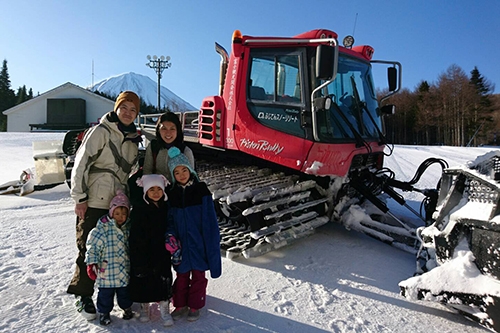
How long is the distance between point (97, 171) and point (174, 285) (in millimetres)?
1123

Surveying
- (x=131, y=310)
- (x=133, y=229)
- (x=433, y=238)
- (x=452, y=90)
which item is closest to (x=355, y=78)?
(x=433, y=238)

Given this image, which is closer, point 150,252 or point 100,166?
point 150,252

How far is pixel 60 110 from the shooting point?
130ft

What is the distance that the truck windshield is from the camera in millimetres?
4238

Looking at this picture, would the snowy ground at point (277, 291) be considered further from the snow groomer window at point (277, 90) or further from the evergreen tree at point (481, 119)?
the evergreen tree at point (481, 119)

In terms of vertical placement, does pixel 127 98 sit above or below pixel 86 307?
above

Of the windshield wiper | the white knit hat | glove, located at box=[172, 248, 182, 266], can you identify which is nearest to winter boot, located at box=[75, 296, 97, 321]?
glove, located at box=[172, 248, 182, 266]

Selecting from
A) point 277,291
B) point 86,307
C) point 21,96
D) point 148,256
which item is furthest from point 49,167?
point 21,96

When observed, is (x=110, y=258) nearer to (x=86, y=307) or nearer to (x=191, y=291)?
(x=86, y=307)

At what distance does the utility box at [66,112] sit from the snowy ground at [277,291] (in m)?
38.2

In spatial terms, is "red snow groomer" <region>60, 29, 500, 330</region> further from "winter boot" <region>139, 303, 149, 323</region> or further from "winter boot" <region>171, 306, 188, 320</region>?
"winter boot" <region>139, 303, 149, 323</region>

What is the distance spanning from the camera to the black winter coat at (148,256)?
272cm

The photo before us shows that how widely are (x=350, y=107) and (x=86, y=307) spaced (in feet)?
12.1

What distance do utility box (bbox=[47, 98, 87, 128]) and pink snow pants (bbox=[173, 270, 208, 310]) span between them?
40846 mm
